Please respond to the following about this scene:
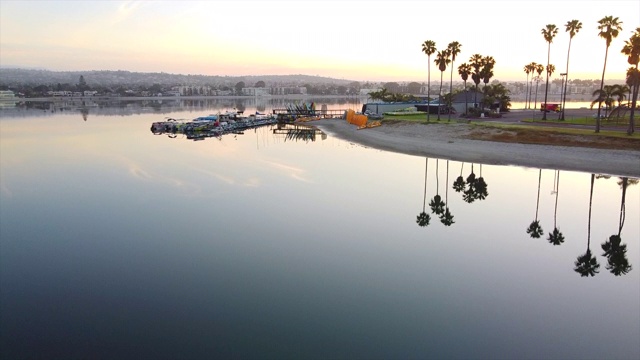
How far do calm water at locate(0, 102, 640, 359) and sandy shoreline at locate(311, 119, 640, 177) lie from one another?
346 centimetres

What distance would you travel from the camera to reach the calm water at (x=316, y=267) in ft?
45.4

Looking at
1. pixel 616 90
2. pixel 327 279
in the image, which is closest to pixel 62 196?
pixel 327 279

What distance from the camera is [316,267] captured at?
19656mm

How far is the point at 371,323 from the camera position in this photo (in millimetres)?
14750

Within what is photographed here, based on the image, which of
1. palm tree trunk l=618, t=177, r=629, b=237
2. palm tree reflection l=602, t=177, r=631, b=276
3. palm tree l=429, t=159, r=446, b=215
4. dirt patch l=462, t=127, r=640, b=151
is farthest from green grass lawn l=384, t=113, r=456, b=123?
palm tree reflection l=602, t=177, r=631, b=276

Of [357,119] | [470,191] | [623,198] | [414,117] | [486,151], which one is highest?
[414,117]

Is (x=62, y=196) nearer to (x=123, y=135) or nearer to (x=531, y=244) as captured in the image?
(x=531, y=244)

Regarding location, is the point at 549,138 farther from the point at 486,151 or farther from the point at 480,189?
the point at 480,189

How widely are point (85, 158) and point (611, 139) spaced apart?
60.1 m

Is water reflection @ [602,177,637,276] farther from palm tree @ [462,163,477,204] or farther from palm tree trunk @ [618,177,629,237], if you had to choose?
palm tree @ [462,163,477,204]

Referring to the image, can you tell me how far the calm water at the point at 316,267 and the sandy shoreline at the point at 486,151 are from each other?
136 inches

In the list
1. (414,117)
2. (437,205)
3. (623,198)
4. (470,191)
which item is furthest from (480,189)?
(414,117)

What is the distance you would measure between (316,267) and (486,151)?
3559 centimetres

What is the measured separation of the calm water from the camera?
1384cm
